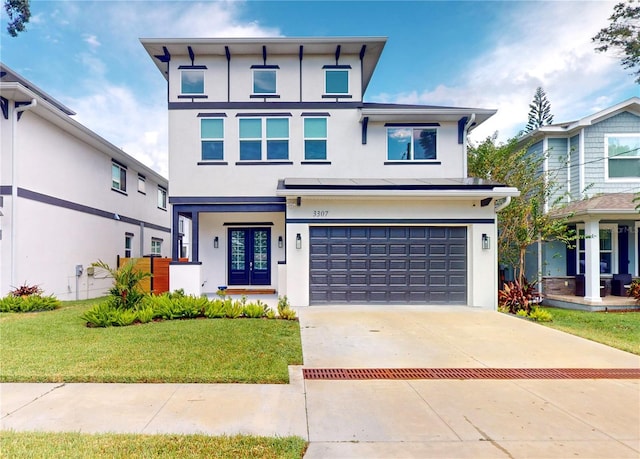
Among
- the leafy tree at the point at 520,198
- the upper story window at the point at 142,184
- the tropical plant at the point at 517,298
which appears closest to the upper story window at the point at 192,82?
the upper story window at the point at 142,184

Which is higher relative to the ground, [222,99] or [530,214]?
[222,99]

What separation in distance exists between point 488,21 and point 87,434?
14781 millimetres

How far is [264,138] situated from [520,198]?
30.4 ft

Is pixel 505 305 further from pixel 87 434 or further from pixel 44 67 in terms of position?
pixel 44 67

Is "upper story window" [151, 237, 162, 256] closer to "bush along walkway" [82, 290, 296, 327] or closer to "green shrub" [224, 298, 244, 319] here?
"bush along walkway" [82, 290, 296, 327]

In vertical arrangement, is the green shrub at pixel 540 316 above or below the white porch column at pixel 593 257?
below

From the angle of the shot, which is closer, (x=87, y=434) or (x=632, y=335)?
(x=87, y=434)

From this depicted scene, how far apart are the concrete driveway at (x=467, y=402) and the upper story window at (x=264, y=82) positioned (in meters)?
8.26

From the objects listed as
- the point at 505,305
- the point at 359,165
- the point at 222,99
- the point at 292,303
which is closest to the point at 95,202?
the point at 222,99

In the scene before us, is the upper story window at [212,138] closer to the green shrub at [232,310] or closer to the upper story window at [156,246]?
the green shrub at [232,310]

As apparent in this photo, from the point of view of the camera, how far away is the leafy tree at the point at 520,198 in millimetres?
12305

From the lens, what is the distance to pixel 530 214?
40.7ft

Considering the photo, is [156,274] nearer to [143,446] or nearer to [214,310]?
[214,310]

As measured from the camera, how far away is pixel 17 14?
7.00 m
